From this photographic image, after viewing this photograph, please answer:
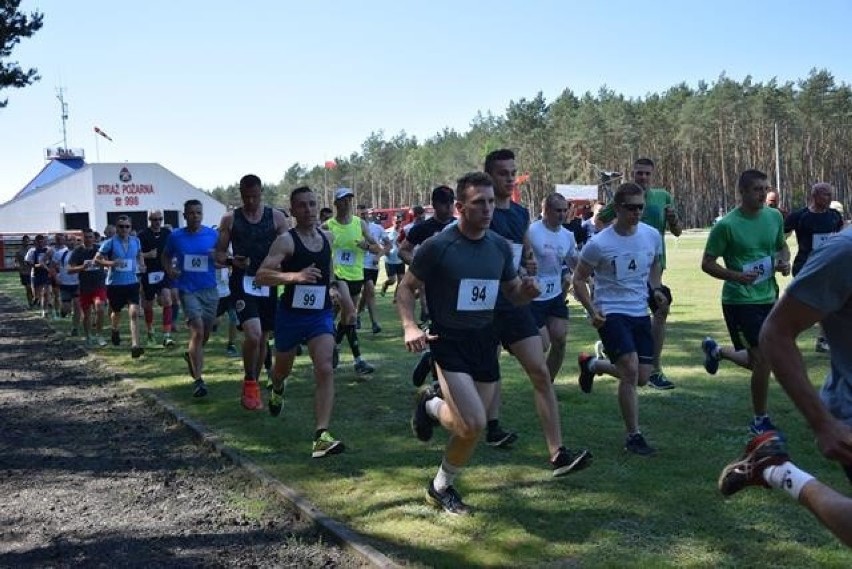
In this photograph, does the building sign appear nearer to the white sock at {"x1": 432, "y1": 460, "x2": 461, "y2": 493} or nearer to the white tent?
the white tent

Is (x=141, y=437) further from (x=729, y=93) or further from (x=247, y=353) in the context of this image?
(x=729, y=93)

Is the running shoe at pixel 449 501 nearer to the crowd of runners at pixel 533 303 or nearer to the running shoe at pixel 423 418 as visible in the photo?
the crowd of runners at pixel 533 303

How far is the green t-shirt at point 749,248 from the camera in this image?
23.6 ft

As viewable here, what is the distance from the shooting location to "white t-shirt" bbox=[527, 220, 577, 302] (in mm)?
8281

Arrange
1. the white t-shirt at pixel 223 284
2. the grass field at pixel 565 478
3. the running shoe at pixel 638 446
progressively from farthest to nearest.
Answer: the white t-shirt at pixel 223 284 < the running shoe at pixel 638 446 < the grass field at pixel 565 478

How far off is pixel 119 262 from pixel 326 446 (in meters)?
8.68

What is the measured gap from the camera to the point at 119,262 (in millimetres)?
14531

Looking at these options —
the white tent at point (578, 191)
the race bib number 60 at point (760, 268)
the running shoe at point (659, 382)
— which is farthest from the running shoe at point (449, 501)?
the white tent at point (578, 191)

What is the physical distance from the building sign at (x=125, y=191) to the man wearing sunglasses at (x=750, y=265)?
2422 inches

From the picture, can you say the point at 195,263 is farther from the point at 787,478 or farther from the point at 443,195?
the point at 787,478

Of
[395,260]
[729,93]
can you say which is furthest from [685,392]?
[729,93]

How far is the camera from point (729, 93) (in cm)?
8538

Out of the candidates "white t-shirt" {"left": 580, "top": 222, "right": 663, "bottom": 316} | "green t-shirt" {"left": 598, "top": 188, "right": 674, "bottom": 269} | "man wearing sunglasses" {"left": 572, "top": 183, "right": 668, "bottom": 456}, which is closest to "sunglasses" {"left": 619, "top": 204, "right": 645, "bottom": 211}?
"man wearing sunglasses" {"left": 572, "top": 183, "right": 668, "bottom": 456}

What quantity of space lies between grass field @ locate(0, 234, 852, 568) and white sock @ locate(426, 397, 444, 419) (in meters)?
0.58
